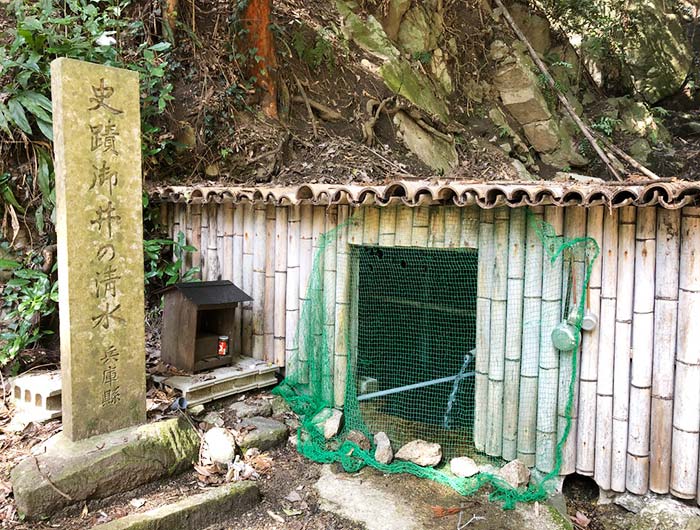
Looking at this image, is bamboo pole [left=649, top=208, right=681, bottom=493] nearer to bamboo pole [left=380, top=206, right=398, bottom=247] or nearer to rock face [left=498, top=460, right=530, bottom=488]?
rock face [left=498, top=460, right=530, bottom=488]

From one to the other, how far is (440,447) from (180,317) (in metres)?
3.08

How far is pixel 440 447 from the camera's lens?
16.3 ft

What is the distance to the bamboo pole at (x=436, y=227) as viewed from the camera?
15.8 ft

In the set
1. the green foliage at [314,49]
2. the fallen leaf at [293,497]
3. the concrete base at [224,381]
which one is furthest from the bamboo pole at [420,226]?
the green foliage at [314,49]

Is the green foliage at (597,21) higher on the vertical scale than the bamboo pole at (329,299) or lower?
higher

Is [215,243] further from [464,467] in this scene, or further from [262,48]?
[262,48]

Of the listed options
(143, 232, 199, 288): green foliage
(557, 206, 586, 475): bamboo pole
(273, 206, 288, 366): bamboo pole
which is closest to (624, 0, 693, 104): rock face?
(557, 206, 586, 475): bamboo pole

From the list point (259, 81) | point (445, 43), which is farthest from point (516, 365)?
point (445, 43)

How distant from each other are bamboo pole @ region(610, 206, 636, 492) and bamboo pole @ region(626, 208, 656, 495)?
4cm

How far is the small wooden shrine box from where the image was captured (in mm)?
5375

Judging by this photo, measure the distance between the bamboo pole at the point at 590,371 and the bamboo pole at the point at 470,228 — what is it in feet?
3.14

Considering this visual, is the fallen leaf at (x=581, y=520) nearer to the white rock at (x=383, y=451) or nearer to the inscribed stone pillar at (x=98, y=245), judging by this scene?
the white rock at (x=383, y=451)

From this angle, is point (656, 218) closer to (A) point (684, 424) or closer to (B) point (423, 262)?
(A) point (684, 424)

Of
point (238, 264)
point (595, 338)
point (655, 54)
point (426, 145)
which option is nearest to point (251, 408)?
point (238, 264)
